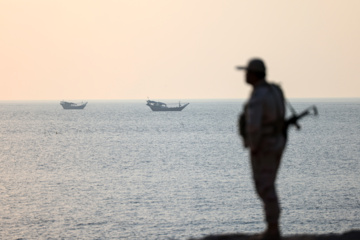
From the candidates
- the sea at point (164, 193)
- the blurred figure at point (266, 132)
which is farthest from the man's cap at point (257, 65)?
the sea at point (164, 193)

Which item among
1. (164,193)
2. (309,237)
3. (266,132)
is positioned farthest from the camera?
(164,193)

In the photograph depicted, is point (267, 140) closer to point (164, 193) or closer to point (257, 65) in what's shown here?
point (257, 65)

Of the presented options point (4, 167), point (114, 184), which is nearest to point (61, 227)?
point (114, 184)

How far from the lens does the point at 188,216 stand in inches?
1266

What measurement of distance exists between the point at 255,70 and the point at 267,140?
0.75m

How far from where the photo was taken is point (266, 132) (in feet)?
21.4

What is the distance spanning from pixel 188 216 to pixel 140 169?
22908 mm

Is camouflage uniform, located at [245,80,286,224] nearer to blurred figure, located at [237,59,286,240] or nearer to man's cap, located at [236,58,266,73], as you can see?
blurred figure, located at [237,59,286,240]

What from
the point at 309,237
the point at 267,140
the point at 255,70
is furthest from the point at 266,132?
the point at 309,237

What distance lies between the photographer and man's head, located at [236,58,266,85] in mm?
6547

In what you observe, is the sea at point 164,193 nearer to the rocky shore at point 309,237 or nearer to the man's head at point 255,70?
the rocky shore at point 309,237

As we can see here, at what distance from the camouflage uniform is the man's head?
6 centimetres

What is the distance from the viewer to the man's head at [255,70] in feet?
21.5

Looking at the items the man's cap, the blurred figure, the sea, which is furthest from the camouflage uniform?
the sea
